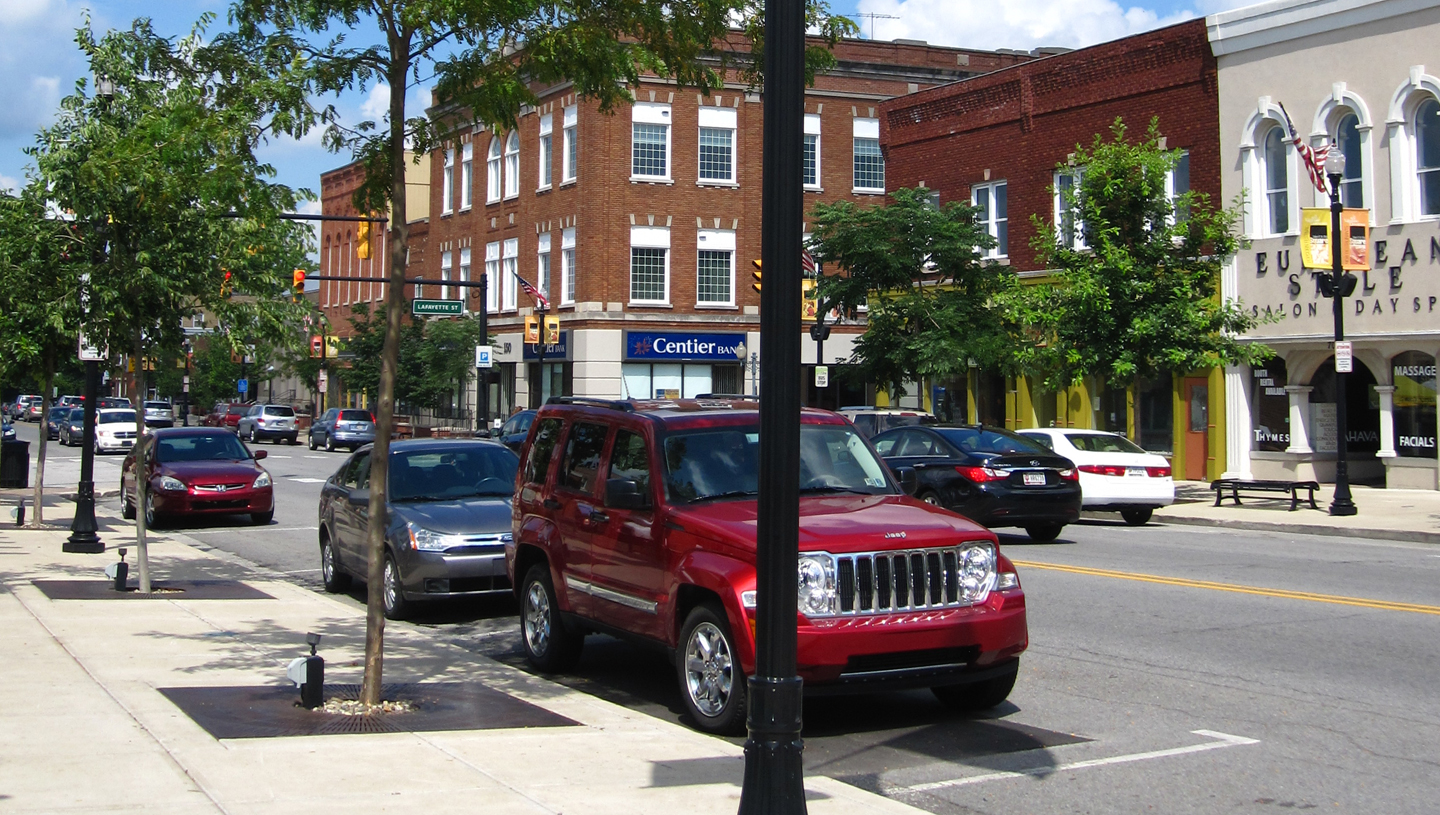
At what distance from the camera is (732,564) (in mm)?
7699

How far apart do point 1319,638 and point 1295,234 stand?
19709mm

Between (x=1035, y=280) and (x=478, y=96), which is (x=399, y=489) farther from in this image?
(x=1035, y=280)

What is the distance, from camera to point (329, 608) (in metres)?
12.9

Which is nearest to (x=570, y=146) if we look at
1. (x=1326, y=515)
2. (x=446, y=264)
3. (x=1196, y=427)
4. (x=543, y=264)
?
(x=543, y=264)

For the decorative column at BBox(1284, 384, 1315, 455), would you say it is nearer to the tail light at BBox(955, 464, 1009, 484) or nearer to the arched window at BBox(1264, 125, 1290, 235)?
the arched window at BBox(1264, 125, 1290, 235)

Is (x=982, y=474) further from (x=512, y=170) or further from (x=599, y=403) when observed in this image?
(x=512, y=170)

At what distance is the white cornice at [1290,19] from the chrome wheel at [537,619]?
23080 millimetres

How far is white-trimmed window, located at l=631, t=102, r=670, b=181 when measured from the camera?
155ft

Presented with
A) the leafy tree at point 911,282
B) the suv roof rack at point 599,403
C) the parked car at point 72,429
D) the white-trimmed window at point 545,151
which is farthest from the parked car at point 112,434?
the suv roof rack at point 599,403

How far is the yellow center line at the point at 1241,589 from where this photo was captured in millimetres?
12055

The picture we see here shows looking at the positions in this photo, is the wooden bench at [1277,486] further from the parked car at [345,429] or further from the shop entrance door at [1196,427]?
the parked car at [345,429]

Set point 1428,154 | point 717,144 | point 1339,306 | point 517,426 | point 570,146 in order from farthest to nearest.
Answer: point 570,146 → point 717,144 → point 517,426 → point 1428,154 → point 1339,306

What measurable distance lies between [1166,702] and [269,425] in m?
55.7

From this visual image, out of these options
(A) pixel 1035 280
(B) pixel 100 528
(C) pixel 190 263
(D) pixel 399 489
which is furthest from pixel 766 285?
(A) pixel 1035 280
